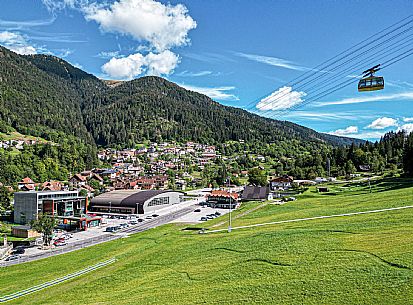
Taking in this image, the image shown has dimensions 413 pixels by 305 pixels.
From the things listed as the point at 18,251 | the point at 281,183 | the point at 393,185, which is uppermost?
the point at 393,185

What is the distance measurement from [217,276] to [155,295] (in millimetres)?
3464

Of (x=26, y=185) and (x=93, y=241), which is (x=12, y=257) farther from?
(x=26, y=185)

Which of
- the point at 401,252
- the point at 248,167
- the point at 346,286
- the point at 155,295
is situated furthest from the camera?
the point at 248,167

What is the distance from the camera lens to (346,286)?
1460 centimetres

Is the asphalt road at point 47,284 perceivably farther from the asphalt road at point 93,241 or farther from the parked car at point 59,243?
the parked car at point 59,243

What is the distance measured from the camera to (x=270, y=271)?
17.8 m

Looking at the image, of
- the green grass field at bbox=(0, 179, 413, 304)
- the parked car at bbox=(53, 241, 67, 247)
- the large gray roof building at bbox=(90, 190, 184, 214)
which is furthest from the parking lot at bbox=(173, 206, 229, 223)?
the green grass field at bbox=(0, 179, 413, 304)

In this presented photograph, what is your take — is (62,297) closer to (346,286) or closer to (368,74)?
(346,286)

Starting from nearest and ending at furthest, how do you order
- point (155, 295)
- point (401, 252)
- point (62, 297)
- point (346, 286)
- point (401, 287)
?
point (401, 287) → point (346, 286) → point (401, 252) → point (155, 295) → point (62, 297)

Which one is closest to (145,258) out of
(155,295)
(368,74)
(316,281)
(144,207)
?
(155,295)

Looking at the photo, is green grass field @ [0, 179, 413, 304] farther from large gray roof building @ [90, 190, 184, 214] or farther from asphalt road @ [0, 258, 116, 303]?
large gray roof building @ [90, 190, 184, 214]

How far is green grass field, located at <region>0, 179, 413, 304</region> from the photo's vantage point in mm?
14633

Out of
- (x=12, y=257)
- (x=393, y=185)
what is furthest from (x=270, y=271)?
(x=393, y=185)

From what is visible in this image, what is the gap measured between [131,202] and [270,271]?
60.5 meters
